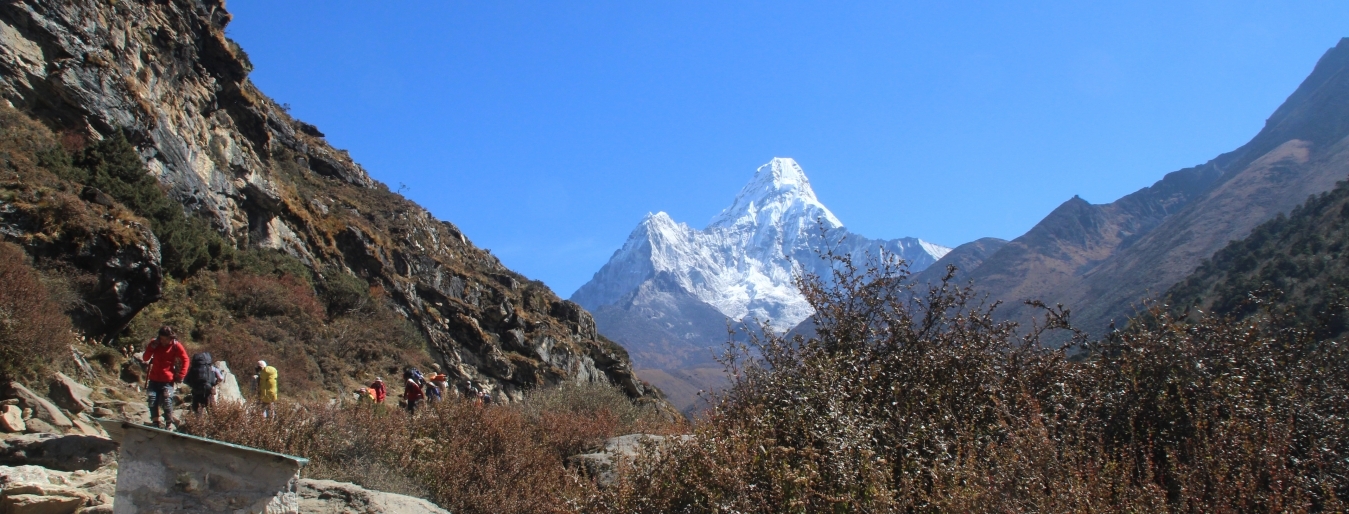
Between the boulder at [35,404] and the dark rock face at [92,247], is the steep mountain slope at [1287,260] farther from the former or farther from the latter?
the boulder at [35,404]

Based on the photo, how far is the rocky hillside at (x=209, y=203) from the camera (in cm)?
1435

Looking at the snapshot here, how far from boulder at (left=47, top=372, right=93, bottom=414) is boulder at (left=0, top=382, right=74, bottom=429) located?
2.88ft

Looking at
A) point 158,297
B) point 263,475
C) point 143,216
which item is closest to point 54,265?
point 158,297

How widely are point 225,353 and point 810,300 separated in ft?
44.2

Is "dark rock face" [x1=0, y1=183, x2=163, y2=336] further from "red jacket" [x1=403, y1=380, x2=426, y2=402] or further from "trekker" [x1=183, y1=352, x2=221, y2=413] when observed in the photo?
"red jacket" [x1=403, y1=380, x2=426, y2=402]

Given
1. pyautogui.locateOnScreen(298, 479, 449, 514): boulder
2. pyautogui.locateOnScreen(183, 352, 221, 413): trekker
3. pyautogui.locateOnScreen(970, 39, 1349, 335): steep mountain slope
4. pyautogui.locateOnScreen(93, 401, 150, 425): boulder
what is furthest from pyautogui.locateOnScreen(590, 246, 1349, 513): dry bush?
pyautogui.locateOnScreen(970, 39, 1349, 335): steep mountain slope

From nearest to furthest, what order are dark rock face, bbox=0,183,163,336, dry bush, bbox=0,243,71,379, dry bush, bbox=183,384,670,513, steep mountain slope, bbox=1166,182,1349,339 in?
dry bush, bbox=183,384,670,513 → dry bush, bbox=0,243,71,379 → dark rock face, bbox=0,183,163,336 → steep mountain slope, bbox=1166,182,1349,339

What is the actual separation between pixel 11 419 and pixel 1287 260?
67.2 meters

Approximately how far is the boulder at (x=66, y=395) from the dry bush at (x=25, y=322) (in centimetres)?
29

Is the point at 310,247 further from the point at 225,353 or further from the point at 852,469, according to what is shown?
the point at 852,469

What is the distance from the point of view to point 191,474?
5281 millimetres

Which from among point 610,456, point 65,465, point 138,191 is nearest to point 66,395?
point 65,465

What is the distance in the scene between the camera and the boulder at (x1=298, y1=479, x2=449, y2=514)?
657 centimetres

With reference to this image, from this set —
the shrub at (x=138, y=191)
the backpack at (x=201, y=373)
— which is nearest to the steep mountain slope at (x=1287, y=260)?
the backpack at (x=201, y=373)
